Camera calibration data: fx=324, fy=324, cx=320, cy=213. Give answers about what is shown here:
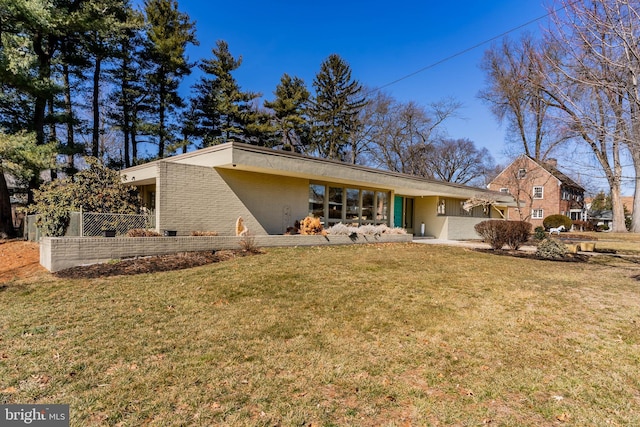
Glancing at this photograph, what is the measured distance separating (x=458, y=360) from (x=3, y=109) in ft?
66.1

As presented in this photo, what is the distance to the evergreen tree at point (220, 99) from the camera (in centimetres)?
2530

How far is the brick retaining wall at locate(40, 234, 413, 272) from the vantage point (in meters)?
7.46

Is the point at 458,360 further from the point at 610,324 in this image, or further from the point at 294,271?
the point at 294,271

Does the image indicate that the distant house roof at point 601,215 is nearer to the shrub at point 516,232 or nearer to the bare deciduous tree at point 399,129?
the bare deciduous tree at point 399,129

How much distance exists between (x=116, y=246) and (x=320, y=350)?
6.93 meters

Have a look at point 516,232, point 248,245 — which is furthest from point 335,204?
point 516,232

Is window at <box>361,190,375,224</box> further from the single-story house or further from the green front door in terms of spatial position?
the green front door

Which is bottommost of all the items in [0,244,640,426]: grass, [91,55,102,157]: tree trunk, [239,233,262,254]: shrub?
[0,244,640,426]: grass

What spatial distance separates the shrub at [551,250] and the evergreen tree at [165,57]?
21716mm

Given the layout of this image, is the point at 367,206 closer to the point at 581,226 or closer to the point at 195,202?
the point at 195,202

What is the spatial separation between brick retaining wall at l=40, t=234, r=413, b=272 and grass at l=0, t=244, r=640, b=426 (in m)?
0.79

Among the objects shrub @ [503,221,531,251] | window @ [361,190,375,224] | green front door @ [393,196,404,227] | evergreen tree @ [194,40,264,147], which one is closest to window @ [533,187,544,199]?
green front door @ [393,196,404,227]

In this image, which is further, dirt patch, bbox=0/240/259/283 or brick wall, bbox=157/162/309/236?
brick wall, bbox=157/162/309/236

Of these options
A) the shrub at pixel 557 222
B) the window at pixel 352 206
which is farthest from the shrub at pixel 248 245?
the shrub at pixel 557 222
